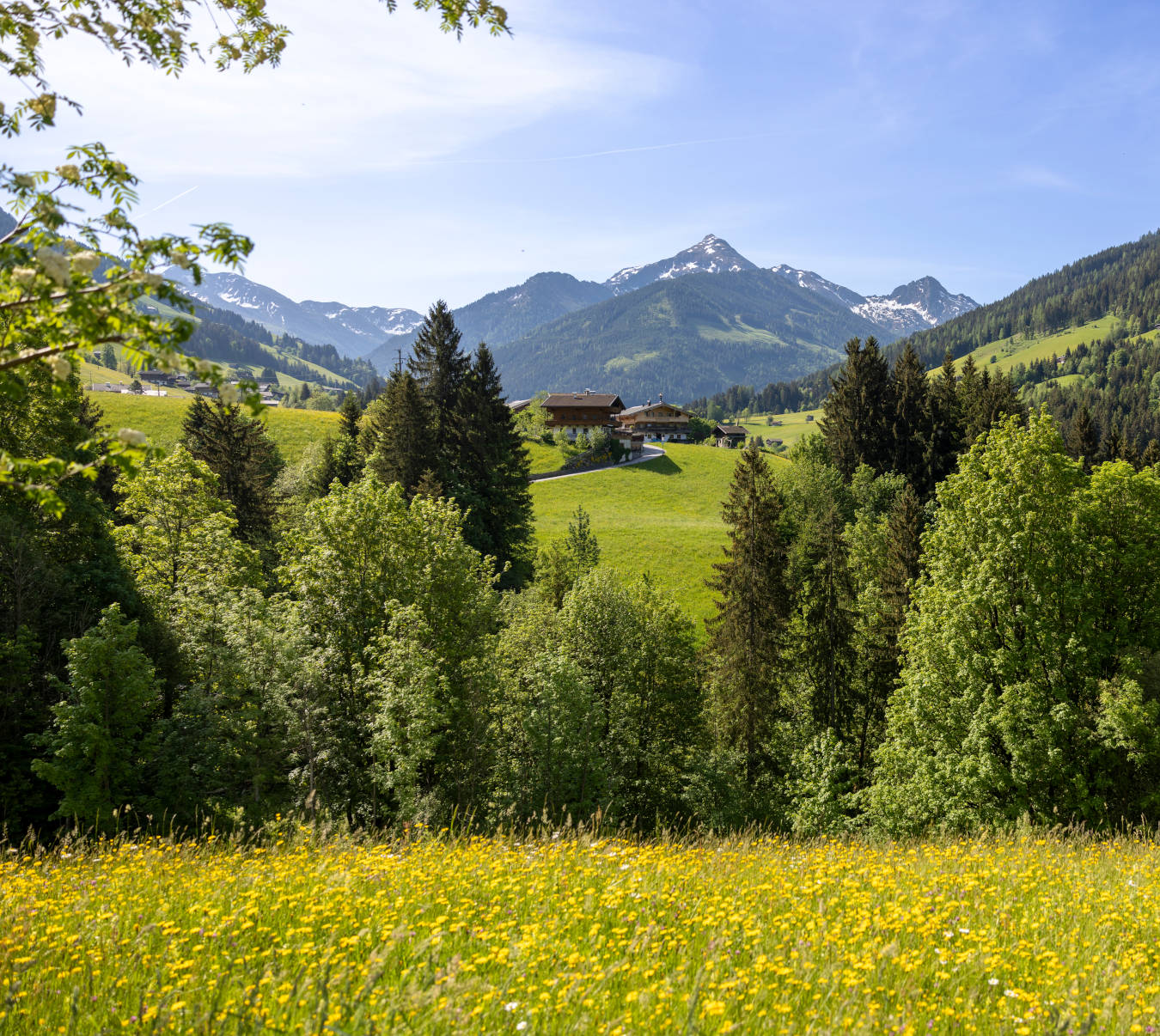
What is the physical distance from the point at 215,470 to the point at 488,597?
30868mm

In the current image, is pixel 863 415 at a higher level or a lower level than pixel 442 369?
lower

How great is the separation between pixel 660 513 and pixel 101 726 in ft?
198

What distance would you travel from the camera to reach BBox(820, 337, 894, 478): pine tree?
68938mm

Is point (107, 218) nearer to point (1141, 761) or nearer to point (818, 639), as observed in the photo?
point (1141, 761)

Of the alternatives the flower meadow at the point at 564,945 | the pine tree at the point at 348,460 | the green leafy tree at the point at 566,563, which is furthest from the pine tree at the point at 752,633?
the pine tree at the point at 348,460

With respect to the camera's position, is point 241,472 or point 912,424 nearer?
point 241,472

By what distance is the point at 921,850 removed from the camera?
10328 millimetres

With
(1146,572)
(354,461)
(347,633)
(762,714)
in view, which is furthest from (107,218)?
(354,461)

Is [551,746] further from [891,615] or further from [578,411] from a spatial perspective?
[578,411]

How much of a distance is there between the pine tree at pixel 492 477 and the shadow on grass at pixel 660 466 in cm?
3359

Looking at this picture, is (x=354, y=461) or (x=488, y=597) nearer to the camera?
(x=488, y=597)

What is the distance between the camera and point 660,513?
7475 cm

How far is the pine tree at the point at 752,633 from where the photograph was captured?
3509 cm

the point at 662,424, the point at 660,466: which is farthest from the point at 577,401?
the point at 660,466
